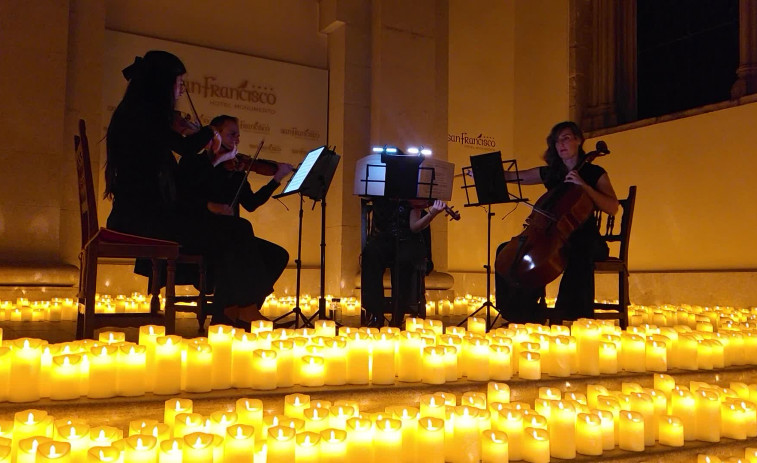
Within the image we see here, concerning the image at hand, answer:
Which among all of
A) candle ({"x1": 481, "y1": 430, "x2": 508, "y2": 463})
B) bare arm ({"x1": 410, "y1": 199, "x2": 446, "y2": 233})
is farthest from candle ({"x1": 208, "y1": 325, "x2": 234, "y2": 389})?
bare arm ({"x1": 410, "y1": 199, "x2": 446, "y2": 233})

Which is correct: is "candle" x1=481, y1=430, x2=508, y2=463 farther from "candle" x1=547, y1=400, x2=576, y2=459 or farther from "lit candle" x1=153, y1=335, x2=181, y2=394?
"lit candle" x1=153, y1=335, x2=181, y2=394

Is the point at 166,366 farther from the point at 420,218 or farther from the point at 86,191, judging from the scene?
the point at 420,218

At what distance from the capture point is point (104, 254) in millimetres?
2861

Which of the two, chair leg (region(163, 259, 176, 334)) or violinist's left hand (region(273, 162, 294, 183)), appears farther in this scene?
violinist's left hand (region(273, 162, 294, 183))

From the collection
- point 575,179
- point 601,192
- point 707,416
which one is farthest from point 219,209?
point 707,416

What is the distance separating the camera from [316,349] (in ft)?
7.61

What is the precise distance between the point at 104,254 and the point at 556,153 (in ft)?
9.17

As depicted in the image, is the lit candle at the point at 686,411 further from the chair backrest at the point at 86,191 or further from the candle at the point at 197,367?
the chair backrest at the point at 86,191

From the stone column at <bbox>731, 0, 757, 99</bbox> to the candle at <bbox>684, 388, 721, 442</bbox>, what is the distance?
16.8 feet

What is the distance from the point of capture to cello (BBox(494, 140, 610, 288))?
387cm

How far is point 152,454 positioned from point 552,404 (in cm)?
114

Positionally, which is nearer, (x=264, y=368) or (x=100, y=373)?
(x=100, y=373)

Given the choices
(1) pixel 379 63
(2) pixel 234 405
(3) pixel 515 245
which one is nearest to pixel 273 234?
(1) pixel 379 63

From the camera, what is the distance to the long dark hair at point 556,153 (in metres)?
4.23
